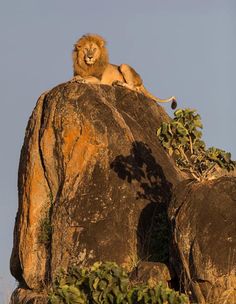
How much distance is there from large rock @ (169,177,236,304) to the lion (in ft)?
23.3

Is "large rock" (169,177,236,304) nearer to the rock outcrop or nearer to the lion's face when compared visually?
the rock outcrop

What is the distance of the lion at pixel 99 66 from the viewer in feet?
73.6

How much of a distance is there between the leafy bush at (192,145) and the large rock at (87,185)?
1.53 m

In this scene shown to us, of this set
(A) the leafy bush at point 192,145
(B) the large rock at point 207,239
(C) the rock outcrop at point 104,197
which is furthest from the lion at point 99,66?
(B) the large rock at point 207,239

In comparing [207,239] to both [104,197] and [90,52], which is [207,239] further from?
[90,52]

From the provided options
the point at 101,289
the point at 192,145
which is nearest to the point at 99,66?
the point at 192,145

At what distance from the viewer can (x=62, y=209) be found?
1811cm

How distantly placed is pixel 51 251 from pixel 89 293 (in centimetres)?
417

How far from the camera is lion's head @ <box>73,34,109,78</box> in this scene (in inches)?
883

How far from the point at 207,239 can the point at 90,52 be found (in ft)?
28.0

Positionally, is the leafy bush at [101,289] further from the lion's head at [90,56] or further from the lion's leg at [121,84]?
the lion's head at [90,56]

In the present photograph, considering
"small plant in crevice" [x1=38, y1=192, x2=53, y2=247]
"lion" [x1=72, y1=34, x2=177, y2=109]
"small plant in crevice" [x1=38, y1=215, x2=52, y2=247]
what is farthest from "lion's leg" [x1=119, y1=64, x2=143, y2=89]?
"small plant in crevice" [x1=38, y1=215, x2=52, y2=247]

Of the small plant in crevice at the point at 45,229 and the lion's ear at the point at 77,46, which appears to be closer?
the small plant in crevice at the point at 45,229

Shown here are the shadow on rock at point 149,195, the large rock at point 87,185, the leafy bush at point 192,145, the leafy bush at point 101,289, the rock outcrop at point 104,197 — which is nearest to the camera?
the leafy bush at point 101,289
